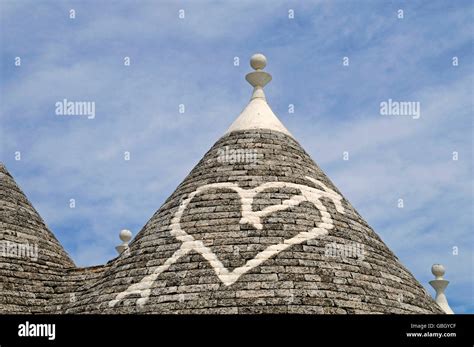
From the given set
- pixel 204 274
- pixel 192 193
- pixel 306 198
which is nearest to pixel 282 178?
pixel 306 198

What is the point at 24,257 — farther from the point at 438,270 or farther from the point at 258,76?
the point at 438,270

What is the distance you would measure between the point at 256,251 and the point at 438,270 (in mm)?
7070

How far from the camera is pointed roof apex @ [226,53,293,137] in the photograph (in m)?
14.3

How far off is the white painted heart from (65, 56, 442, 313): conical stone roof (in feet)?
0.05

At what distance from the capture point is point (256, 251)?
11586 mm

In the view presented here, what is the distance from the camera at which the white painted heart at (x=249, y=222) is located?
11414mm

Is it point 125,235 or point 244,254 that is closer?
point 244,254

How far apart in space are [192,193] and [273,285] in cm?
260

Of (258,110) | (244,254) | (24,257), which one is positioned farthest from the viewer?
Result: (258,110)

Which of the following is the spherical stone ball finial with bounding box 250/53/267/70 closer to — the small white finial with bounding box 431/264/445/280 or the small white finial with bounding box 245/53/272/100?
the small white finial with bounding box 245/53/272/100

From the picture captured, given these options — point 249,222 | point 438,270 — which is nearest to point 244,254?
point 249,222

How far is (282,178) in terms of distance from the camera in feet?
42.5

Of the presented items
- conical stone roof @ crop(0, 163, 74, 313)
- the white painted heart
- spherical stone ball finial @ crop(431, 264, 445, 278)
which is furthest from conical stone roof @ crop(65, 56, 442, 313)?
spherical stone ball finial @ crop(431, 264, 445, 278)
